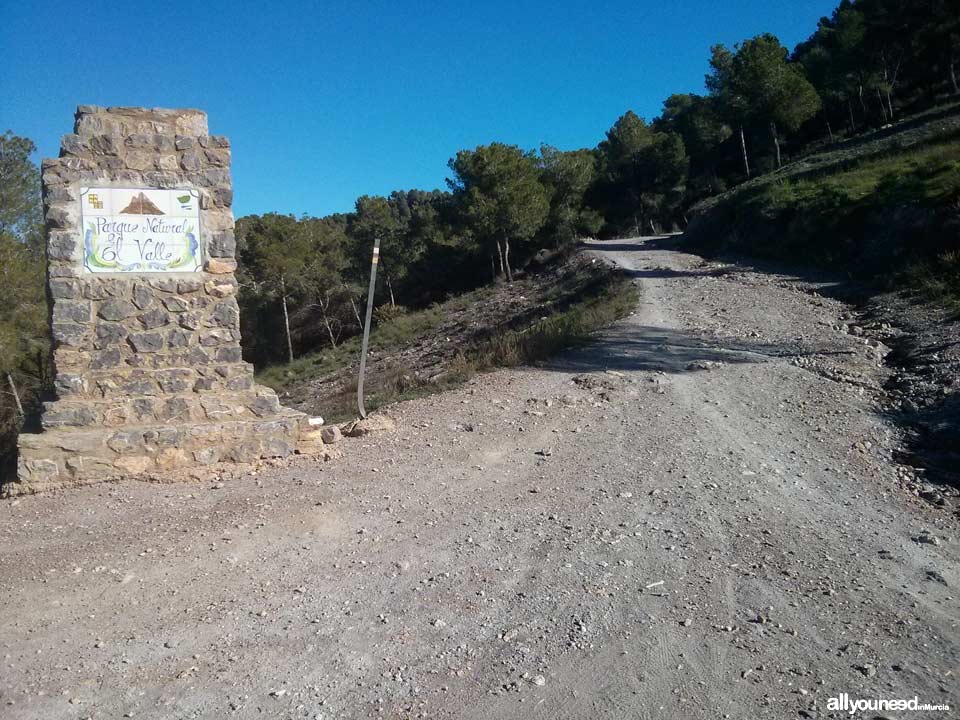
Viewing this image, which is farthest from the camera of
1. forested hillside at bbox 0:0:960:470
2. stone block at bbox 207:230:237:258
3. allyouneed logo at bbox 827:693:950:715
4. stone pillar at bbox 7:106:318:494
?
forested hillside at bbox 0:0:960:470

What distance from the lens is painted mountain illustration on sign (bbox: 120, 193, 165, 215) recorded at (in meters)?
6.87

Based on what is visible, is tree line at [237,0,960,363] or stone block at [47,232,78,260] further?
tree line at [237,0,960,363]

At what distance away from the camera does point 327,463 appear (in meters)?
6.96

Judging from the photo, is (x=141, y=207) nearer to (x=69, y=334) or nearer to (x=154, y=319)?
(x=154, y=319)

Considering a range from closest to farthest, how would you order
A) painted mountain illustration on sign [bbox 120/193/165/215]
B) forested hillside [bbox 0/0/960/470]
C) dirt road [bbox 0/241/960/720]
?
dirt road [bbox 0/241/960/720]
painted mountain illustration on sign [bbox 120/193/165/215]
forested hillside [bbox 0/0/960/470]

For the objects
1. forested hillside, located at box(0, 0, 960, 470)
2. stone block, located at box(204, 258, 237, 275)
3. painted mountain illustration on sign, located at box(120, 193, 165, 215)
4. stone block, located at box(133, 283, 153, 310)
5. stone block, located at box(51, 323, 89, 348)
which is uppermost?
forested hillside, located at box(0, 0, 960, 470)

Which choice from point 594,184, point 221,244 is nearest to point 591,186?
point 594,184

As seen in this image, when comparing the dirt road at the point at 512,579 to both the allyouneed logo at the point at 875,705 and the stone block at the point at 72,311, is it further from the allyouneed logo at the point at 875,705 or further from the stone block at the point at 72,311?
the stone block at the point at 72,311

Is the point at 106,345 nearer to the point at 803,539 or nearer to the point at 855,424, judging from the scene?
the point at 803,539

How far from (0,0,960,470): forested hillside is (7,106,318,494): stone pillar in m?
19.4

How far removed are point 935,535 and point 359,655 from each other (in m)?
3.95

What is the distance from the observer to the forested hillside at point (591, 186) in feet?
118

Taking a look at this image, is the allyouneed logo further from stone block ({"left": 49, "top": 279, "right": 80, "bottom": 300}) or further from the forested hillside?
the forested hillside

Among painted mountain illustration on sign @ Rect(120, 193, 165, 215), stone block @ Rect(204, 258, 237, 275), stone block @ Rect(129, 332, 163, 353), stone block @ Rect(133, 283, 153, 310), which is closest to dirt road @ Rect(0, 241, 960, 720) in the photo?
stone block @ Rect(129, 332, 163, 353)
